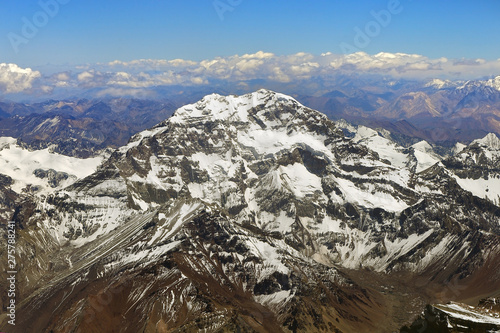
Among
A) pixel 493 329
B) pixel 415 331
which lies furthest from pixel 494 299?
pixel 415 331

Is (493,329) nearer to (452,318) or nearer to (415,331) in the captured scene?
(452,318)

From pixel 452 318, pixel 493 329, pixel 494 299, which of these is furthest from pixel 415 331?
pixel 494 299

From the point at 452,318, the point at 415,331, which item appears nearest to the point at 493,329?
the point at 452,318

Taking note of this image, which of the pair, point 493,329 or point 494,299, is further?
point 494,299

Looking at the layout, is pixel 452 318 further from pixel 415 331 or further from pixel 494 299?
pixel 494 299

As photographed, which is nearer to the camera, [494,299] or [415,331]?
[415,331]

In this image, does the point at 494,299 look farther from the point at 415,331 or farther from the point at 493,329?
the point at 415,331

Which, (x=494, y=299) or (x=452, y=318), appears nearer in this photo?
(x=452, y=318)
